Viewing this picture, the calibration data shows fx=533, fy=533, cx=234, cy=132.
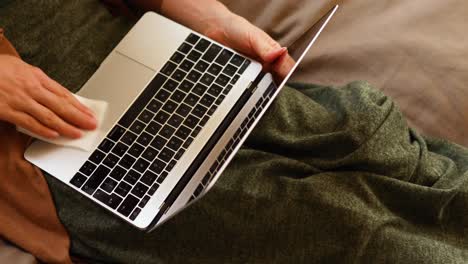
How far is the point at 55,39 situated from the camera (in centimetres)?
85

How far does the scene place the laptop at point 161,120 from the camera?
726mm

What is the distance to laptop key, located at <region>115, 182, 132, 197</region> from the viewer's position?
2.39ft

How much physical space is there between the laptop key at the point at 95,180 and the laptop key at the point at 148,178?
0.17 ft

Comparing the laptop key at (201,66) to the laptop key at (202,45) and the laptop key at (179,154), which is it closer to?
the laptop key at (202,45)

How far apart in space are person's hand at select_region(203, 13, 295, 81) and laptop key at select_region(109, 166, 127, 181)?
259 mm

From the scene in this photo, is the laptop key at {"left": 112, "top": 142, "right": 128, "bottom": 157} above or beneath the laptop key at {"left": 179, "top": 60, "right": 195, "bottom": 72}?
beneath

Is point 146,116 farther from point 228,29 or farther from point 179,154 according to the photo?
point 228,29

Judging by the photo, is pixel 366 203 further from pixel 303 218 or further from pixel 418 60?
pixel 418 60

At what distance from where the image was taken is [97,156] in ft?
2.46

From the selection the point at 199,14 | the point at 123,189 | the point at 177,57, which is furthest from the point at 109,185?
the point at 199,14

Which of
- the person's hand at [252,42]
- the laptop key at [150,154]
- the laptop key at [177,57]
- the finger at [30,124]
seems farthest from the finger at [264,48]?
the finger at [30,124]

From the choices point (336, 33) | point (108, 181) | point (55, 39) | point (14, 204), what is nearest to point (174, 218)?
point (108, 181)

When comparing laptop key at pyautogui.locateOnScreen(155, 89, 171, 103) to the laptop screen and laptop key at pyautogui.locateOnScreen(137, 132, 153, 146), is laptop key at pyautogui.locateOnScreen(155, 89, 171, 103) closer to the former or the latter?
laptop key at pyautogui.locateOnScreen(137, 132, 153, 146)

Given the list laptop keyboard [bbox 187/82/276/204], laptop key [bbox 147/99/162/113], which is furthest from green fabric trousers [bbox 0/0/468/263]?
laptop key [bbox 147/99/162/113]
